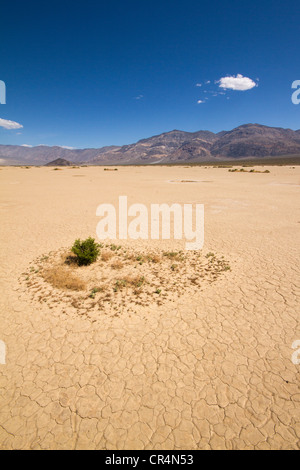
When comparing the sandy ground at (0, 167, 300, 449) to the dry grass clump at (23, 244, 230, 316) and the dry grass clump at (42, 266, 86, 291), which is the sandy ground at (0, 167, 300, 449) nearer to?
the dry grass clump at (23, 244, 230, 316)

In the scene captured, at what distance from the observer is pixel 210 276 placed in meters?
8.45

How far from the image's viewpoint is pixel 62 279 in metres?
8.30

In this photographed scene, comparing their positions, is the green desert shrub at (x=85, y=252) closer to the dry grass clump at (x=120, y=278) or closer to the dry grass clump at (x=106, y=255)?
the dry grass clump at (x=120, y=278)

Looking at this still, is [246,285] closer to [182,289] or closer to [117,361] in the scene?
[182,289]

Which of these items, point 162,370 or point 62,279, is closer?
point 162,370

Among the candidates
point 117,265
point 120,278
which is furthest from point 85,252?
point 120,278

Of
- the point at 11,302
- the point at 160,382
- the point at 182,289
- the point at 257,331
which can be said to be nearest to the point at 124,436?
the point at 160,382

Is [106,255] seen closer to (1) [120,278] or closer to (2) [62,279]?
(1) [120,278]

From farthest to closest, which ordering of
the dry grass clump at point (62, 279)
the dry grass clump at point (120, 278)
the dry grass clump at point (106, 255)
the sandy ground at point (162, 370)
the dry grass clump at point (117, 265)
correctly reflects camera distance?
the dry grass clump at point (106, 255), the dry grass clump at point (117, 265), the dry grass clump at point (62, 279), the dry grass clump at point (120, 278), the sandy ground at point (162, 370)

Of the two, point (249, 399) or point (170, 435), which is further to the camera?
point (249, 399)

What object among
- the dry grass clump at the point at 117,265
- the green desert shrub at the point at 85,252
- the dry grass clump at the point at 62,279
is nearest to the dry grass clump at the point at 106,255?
the green desert shrub at the point at 85,252

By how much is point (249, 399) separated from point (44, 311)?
582 cm

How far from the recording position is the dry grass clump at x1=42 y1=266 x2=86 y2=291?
7.91 metres

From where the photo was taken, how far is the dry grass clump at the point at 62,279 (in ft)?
26.0
